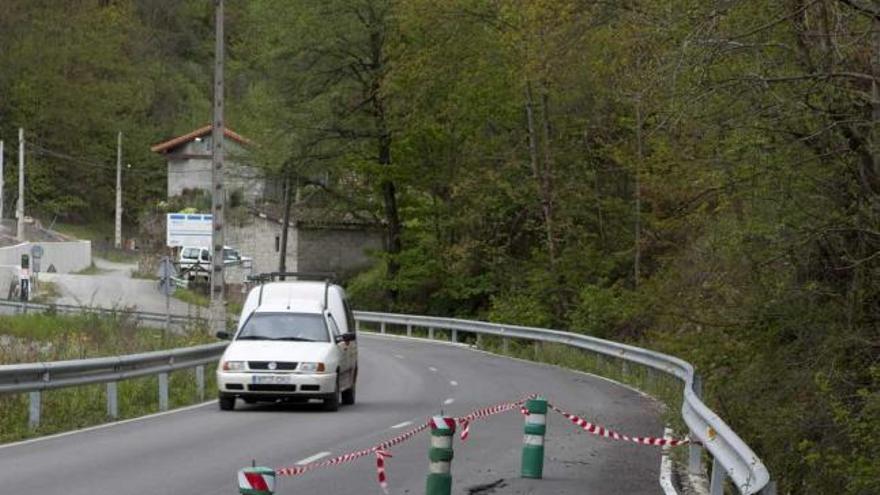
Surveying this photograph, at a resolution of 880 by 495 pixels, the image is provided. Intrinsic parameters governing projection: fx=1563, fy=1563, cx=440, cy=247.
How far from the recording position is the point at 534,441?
1487 centimetres

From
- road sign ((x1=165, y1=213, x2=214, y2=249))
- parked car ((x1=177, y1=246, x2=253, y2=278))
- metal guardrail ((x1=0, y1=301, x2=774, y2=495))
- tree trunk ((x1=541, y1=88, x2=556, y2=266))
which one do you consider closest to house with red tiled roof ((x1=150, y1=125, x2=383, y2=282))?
parked car ((x1=177, y1=246, x2=253, y2=278))

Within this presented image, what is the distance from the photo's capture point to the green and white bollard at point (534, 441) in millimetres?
14797

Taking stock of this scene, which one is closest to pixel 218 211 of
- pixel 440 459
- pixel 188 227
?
pixel 440 459

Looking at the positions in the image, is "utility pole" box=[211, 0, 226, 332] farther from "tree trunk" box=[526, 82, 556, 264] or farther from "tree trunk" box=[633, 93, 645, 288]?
"tree trunk" box=[526, 82, 556, 264]

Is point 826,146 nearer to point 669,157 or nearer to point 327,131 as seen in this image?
point 669,157

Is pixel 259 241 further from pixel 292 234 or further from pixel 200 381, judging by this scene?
pixel 200 381

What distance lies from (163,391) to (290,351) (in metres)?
2.15

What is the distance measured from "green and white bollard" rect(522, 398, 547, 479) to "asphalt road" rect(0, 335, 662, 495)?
21 centimetres

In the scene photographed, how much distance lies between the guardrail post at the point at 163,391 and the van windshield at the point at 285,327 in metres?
1.25

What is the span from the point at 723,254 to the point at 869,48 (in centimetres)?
403

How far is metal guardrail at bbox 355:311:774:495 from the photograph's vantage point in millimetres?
10195

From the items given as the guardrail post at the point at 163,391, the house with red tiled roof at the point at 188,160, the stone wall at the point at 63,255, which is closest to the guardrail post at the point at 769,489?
the guardrail post at the point at 163,391

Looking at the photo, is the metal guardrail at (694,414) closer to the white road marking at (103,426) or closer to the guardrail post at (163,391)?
the white road marking at (103,426)

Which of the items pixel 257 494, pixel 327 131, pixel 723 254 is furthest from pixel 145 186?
pixel 257 494
